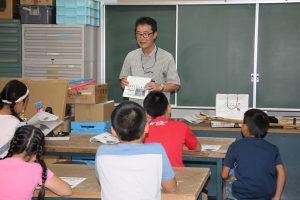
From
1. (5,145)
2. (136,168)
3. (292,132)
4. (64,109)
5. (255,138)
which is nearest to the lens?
(136,168)

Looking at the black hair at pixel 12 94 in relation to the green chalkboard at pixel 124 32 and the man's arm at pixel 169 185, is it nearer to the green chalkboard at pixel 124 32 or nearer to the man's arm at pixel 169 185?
the man's arm at pixel 169 185

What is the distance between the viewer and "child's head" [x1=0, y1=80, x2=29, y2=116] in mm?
3715

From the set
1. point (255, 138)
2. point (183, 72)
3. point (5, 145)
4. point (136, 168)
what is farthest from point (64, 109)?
point (136, 168)

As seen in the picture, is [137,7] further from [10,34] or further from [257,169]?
[257,169]

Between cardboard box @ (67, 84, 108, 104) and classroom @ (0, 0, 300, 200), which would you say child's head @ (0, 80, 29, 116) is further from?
cardboard box @ (67, 84, 108, 104)

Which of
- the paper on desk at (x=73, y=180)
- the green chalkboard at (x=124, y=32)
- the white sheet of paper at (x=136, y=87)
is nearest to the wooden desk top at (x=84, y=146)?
the white sheet of paper at (x=136, y=87)

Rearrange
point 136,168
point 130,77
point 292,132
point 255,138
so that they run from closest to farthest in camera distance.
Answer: point 136,168 → point 255,138 → point 130,77 → point 292,132

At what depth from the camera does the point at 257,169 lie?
340 cm

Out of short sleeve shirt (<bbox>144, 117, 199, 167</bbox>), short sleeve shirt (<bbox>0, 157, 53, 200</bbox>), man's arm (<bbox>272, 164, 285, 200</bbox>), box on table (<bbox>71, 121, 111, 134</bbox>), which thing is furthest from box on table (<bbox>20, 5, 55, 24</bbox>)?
short sleeve shirt (<bbox>0, 157, 53, 200</bbox>)

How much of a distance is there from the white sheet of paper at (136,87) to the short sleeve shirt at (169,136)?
1225 millimetres

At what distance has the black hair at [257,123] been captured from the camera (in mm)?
3639

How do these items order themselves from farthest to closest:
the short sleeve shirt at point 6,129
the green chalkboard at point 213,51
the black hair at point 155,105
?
the green chalkboard at point 213,51, the black hair at point 155,105, the short sleeve shirt at point 6,129

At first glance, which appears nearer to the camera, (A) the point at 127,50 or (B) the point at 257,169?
(B) the point at 257,169

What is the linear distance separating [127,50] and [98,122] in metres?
1.18
